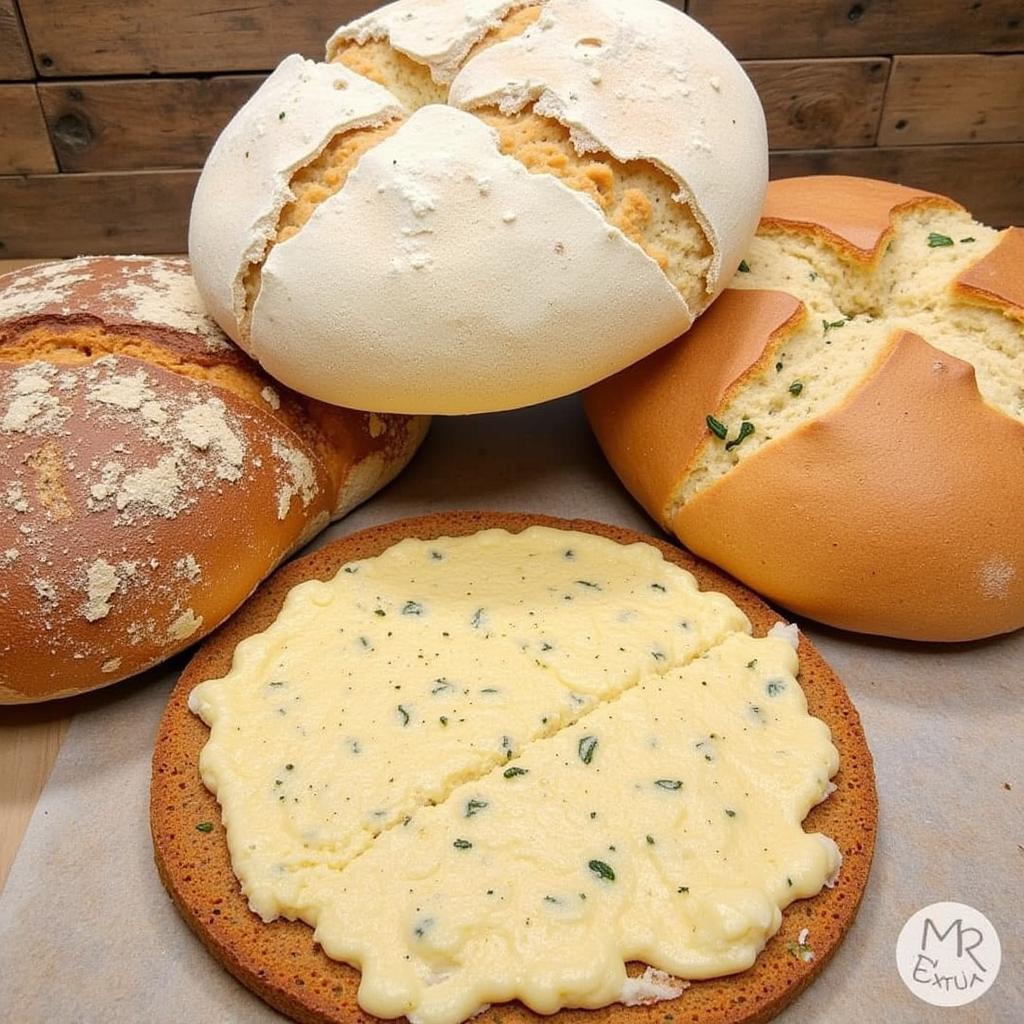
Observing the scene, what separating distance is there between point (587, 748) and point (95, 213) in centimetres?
239

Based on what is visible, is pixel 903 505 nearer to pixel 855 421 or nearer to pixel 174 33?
pixel 855 421

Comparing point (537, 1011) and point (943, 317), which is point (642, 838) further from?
point (943, 317)

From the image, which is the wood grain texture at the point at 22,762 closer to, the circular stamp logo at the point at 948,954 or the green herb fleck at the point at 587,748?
the green herb fleck at the point at 587,748

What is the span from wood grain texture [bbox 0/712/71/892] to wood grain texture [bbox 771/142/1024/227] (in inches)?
96.8

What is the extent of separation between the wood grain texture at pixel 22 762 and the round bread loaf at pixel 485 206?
72 cm

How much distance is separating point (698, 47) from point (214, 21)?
148 cm

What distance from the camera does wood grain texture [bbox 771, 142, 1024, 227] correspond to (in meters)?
2.86

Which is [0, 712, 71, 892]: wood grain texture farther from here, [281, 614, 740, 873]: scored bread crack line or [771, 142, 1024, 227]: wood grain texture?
[771, 142, 1024, 227]: wood grain texture

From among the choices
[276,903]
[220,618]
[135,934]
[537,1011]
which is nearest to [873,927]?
[537,1011]

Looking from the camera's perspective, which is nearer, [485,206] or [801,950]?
[801,950]

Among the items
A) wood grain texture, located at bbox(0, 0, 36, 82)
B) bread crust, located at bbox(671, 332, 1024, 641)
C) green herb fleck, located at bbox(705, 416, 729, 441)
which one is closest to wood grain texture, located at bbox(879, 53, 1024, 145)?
bread crust, located at bbox(671, 332, 1024, 641)

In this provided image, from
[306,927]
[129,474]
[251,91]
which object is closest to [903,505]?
[306,927]

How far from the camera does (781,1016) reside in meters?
1.25

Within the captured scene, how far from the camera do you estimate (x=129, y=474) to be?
153cm
